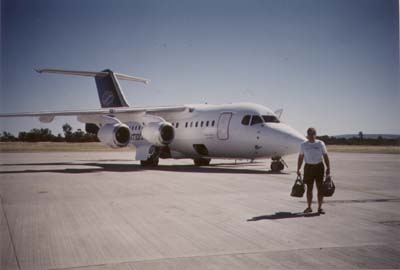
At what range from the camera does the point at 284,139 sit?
17344 mm

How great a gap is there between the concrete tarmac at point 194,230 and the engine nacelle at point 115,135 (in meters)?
9.94

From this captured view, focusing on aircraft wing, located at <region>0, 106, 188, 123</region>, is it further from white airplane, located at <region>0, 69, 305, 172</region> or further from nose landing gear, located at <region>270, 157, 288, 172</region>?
nose landing gear, located at <region>270, 157, 288, 172</region>

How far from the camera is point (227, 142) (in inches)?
783

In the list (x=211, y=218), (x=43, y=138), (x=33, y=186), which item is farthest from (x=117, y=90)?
(x=43, y=138)

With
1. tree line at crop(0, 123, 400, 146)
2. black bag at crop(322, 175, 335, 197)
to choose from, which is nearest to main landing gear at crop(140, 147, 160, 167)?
black bag at crop(322, 175, 335, 197)

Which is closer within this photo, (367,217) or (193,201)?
(367,217)

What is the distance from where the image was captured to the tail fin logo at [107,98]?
29.0m

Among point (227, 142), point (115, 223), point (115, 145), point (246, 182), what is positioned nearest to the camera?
point (115, 223)

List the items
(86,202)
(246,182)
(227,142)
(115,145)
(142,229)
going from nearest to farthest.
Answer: (142,229), (86,202), (246,182), (227,142), (115,145)

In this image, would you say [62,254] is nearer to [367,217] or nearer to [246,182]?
[367,217]

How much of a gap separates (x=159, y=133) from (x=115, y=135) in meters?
2.29

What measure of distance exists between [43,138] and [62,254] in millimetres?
72915

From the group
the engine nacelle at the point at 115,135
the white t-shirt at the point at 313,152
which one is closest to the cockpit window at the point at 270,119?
the engine nacelle at the point at 115,135

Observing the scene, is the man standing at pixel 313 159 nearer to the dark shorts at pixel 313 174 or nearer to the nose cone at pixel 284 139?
the dark shorts at pixel 313 174
